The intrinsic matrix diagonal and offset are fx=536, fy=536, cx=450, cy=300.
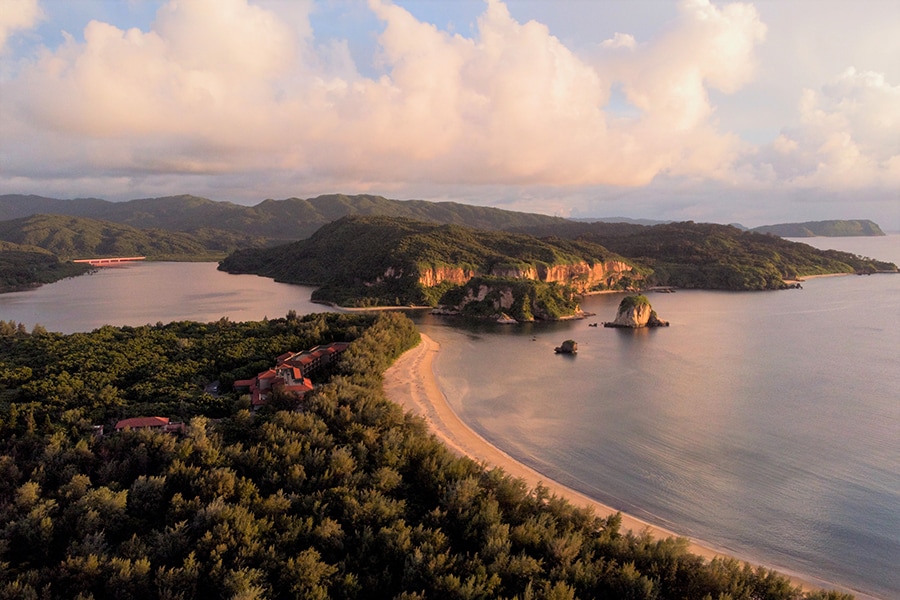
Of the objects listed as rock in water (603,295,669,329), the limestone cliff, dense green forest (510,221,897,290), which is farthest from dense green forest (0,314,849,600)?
dense green forest (510,221,897,290)

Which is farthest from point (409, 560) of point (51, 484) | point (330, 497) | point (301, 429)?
point (51, 484)

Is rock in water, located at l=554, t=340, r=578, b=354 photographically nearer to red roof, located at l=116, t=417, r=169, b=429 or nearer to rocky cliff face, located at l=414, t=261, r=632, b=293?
rocky cliff face, located at l=414, t=261, r=632, b=293

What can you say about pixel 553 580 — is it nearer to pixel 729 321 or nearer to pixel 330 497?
pixel 330 497

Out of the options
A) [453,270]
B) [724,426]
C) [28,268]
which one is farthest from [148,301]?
[724,426]

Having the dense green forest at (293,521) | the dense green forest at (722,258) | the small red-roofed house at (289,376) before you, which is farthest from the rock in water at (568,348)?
the dense green forest at (722,258)

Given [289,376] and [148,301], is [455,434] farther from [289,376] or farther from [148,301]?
[148,301]
